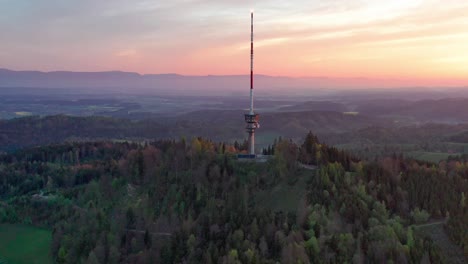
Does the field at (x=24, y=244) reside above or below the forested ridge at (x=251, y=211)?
below

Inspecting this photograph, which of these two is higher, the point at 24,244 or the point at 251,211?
the point at 251,211

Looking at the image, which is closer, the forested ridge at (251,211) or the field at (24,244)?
the forested ridge at (251,211)

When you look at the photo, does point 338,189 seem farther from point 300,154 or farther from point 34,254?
point 34,254

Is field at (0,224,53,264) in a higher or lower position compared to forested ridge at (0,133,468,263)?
lower

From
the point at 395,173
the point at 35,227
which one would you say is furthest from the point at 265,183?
the point at 35,227

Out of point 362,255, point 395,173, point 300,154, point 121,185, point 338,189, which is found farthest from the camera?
point 121,185
